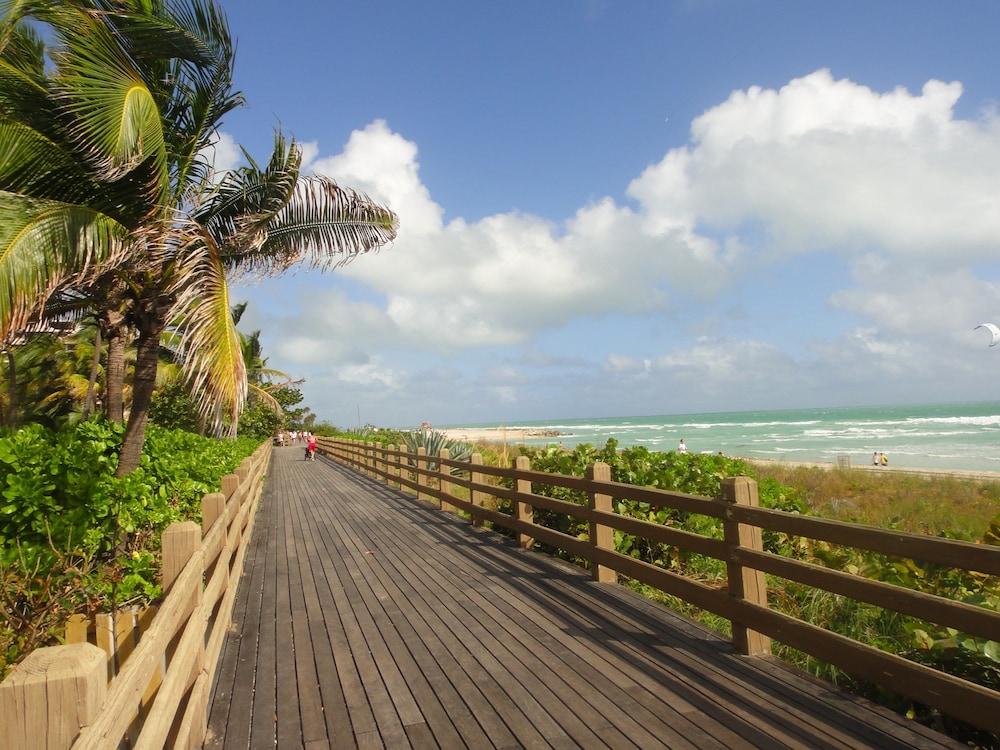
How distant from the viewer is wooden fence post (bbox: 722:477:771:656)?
3947 millimetres

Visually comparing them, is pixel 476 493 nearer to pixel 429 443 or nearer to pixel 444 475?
pixel 444 475

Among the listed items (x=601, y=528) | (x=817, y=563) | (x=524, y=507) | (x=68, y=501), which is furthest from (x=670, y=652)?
(x=68, y=501)

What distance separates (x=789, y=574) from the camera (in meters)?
3.61

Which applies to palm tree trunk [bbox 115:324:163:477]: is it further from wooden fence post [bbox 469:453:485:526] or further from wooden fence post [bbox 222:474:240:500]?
wooden fence post [bbox 469:453:485:526]

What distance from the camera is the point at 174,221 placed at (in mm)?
6742

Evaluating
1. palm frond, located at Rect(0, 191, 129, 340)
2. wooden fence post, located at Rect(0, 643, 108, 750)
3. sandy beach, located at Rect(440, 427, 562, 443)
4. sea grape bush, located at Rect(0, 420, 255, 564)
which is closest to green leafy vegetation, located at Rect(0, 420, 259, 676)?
sea grape bush, located at Rect(0, 420, 255, 564)

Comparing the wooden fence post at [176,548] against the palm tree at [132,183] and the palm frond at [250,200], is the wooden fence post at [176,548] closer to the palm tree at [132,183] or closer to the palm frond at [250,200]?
the palm tree at [132,183]

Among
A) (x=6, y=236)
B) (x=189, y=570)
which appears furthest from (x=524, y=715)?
(x=6, y=236)

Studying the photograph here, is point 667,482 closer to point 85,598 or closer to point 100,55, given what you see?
point 85,598

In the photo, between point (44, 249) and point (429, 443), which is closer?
point (44, 249)

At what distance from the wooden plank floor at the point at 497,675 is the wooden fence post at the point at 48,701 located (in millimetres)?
1995

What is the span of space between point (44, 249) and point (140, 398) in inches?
71.5

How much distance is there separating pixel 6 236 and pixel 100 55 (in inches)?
71.8

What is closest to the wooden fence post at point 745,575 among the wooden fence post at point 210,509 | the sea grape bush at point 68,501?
the wooden fence post at point 210,509
